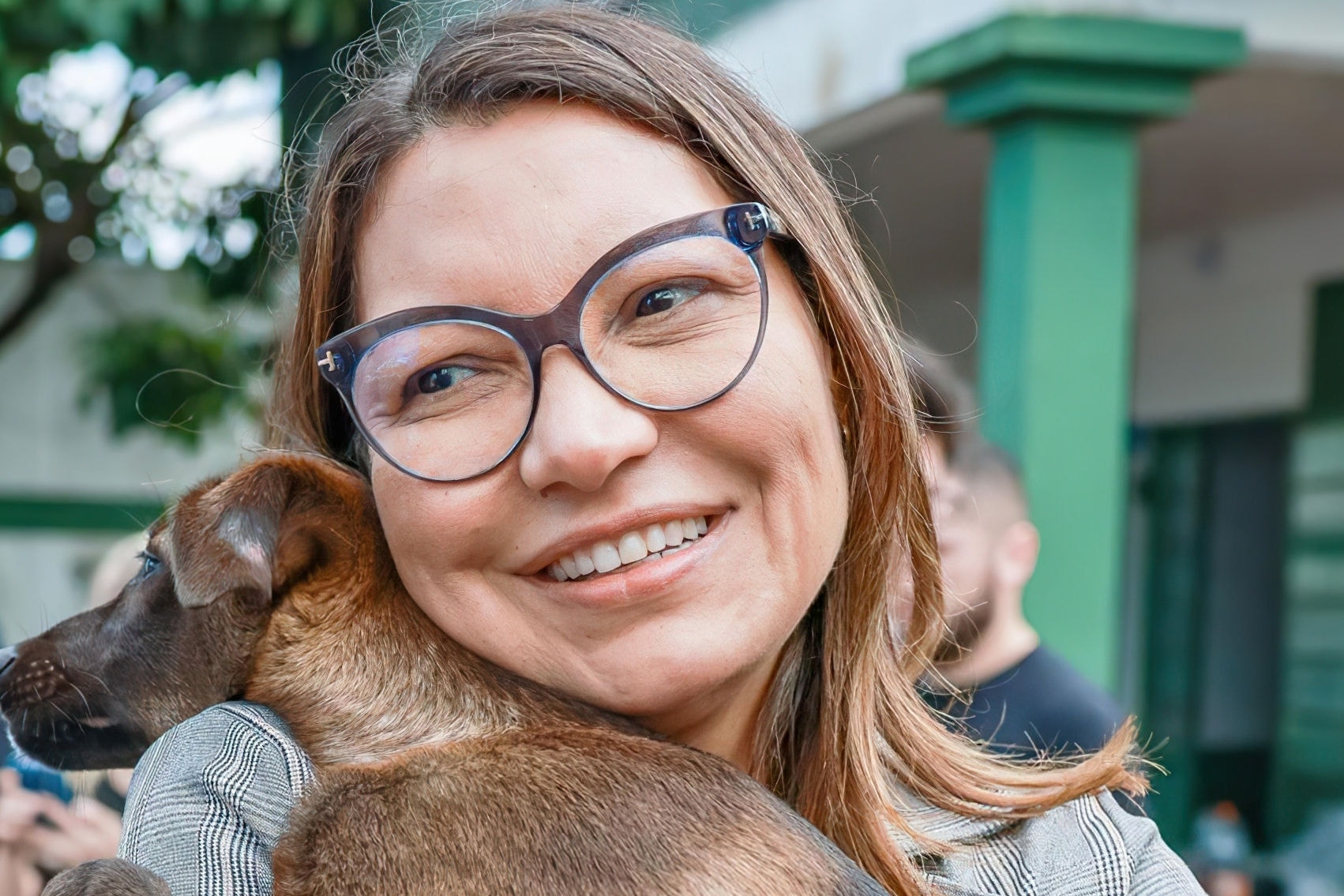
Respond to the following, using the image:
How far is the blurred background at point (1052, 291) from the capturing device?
5434mm

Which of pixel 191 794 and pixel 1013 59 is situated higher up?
pixel 1013 59

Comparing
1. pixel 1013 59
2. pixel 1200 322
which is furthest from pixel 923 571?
pixel 1200 322

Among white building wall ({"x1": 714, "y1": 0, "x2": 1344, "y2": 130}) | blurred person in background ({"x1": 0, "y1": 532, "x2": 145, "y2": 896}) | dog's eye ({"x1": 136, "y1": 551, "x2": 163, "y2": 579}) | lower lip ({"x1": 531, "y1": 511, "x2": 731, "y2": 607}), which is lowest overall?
blurred person in background ({"x1": 0, "y1": 532, "x2": 145, "y2": 896})

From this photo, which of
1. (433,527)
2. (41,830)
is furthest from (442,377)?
(41,830)

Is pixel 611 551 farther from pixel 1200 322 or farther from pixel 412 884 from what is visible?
pixel 1200 322

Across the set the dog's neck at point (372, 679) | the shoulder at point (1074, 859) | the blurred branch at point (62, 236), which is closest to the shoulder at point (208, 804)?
the dog's neck at point (372, 679)

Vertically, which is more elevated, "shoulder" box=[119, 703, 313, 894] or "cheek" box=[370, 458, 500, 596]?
"cheek" box=[370, 458, 500, 596]

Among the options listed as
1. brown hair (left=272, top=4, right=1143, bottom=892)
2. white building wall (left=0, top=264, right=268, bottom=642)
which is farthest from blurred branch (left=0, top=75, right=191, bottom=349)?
Result: brown hair (left=272, top=4, right=1143, bottom=892)

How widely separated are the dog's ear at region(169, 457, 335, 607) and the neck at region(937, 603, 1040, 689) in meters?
2.82

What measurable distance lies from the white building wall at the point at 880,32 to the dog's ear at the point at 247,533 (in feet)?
9.46

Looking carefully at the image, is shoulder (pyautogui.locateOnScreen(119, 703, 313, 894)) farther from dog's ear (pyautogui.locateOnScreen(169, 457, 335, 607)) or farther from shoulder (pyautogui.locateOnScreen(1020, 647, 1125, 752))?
shoulder (pyautogui.locateOnScreen(1020, 647, 1125, 752))

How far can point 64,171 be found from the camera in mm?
6926

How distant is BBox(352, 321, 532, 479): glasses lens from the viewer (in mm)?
1697

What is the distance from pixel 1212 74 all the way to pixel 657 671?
187 inches
